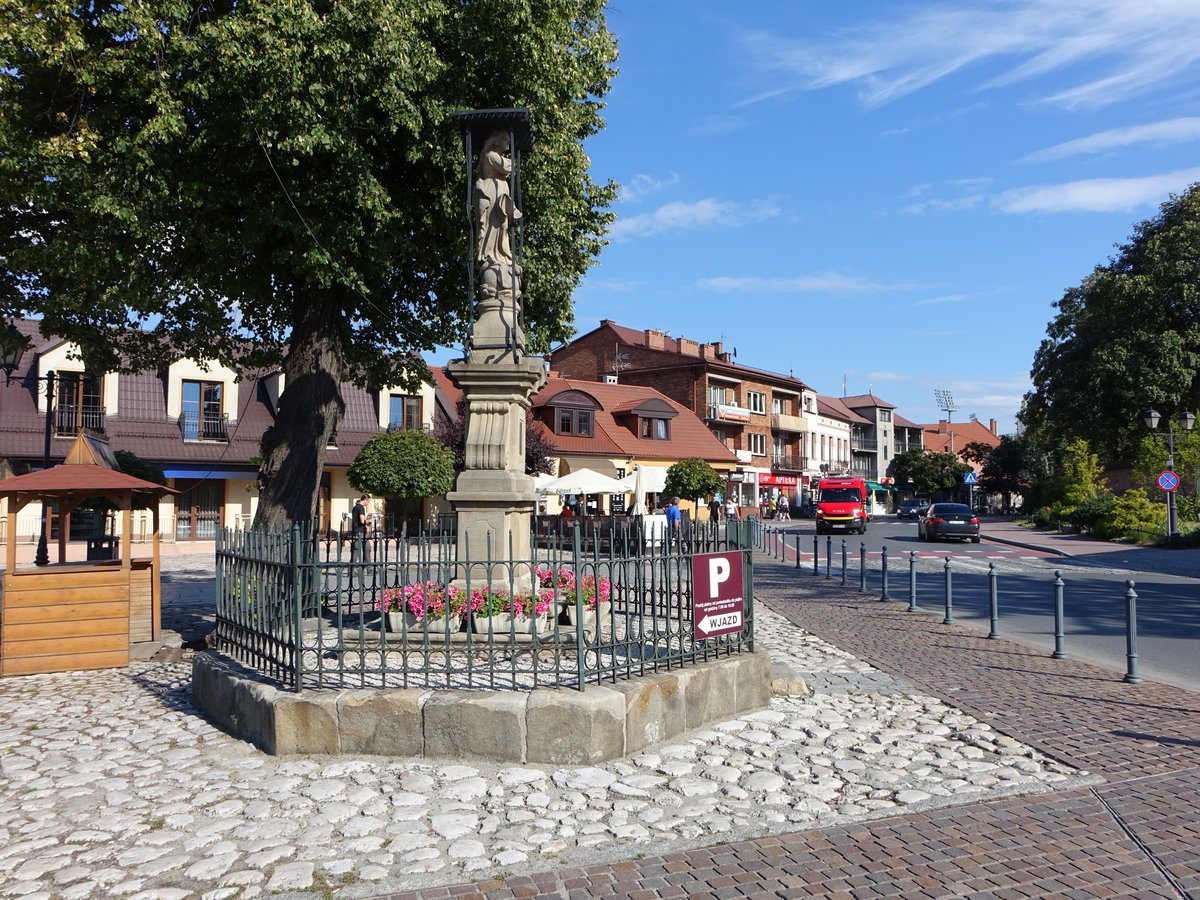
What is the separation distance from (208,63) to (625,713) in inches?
368

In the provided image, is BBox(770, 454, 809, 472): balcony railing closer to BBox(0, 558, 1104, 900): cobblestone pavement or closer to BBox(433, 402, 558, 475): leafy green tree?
BBox(433, 402, 558, 475): leafy green tree

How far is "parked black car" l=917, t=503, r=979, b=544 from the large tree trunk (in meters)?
26.1

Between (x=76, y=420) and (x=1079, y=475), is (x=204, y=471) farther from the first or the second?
(x=1079, y=475)

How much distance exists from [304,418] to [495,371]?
4923mm

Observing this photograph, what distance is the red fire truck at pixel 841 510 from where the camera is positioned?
128 ft

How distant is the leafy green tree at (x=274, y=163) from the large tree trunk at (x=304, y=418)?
0.03 m

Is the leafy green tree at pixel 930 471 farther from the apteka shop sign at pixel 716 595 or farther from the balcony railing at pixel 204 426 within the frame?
the apteka shop sign at pixel 716 595

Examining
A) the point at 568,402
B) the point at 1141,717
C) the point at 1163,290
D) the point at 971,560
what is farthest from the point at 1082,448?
→ the point at 1141,717

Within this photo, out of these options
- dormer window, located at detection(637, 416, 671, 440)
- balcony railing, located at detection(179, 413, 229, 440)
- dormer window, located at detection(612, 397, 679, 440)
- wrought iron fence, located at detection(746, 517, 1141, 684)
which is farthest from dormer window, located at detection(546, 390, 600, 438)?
balcony railing, located at detection(179, 413, 229, 440)

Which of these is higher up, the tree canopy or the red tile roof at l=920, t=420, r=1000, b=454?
the red tile roof at l=920, t=420, r=1000, b=454

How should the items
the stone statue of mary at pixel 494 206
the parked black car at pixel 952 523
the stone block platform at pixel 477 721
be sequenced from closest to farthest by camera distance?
1. the stone block platform at pixel 477 721
2. the stone statue of mary at pixel 494 206
3. the parked black car at pixel 952 523

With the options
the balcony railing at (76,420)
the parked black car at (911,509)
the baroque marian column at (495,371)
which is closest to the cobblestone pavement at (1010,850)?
the baroque marian column at (495,371)

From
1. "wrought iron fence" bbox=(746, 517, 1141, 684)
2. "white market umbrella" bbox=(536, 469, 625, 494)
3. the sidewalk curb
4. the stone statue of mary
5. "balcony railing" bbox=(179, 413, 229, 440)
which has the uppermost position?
the stone statue of mary

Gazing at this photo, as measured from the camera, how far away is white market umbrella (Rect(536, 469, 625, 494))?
27.1 meters
